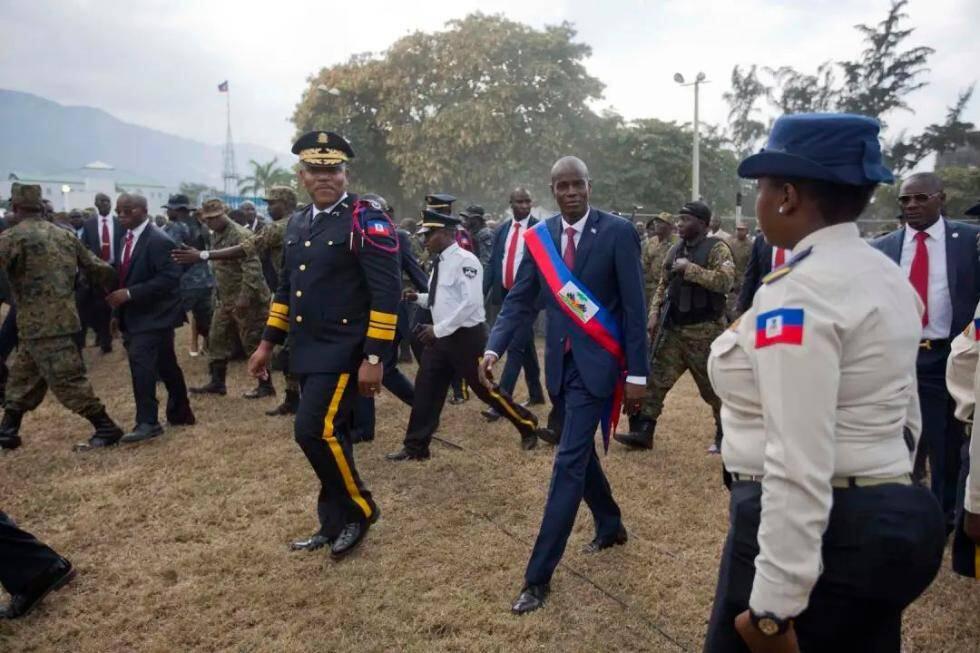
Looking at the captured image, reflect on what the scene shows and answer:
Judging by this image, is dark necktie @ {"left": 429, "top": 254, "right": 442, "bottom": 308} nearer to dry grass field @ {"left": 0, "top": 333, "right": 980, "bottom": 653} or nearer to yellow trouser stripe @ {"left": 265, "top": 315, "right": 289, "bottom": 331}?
dry grass field @ {"left": 0, "top": 333, "right": 980, "bottom": 653}

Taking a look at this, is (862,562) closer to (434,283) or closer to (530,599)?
(530,599)

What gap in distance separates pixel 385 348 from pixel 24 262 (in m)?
3.70

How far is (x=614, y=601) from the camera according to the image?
340cm

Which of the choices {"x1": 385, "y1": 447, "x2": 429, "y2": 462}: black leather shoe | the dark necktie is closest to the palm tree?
the dark necktie

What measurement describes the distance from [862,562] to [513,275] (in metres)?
5.95

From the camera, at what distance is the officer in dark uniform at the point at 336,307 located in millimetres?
3705

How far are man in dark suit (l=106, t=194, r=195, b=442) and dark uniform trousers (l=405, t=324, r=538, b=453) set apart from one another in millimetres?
2341

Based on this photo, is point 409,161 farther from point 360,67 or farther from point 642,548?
point 642,548

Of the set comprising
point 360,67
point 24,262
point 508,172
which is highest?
point 360,67

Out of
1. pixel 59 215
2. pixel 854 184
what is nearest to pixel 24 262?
pixel 854 184

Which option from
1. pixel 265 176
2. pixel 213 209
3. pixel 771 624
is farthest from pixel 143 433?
pixel 265 176

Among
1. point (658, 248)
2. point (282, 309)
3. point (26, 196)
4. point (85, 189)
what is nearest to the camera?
point (282, 309)

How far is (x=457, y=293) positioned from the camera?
5.61 metres

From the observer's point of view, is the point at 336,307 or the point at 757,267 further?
the point at 757,267
